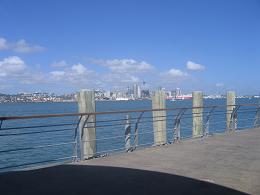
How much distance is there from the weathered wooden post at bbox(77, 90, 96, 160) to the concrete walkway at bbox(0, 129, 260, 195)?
21.1 inches

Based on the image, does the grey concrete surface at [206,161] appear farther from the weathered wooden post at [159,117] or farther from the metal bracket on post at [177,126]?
the weathered wooden post at [159,117]

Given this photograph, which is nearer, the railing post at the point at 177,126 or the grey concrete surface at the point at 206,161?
the grey concrete surface at the point at 206,161

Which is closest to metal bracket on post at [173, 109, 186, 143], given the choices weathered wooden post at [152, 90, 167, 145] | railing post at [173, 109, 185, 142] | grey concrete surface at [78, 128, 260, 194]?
railing post at [173, 109, 185, 142]

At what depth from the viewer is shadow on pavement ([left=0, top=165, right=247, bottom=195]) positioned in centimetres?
622

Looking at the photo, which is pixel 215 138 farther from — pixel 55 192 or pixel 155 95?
pixel 55 192

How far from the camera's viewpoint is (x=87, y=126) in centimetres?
984

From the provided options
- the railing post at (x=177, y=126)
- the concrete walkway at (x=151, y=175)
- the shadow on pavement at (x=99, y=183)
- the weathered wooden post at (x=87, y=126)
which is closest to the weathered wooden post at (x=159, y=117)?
the railing post at (x=177, y=126)

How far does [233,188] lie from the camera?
6426 millimetres

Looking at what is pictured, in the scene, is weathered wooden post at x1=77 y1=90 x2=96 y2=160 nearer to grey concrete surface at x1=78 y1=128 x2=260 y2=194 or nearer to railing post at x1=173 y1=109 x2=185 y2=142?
grey concrete surface at x1=78 y1=128 x2=260 y2=194

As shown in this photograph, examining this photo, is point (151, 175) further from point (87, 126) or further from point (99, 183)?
point (87, 126)

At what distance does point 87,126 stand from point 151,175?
286cm

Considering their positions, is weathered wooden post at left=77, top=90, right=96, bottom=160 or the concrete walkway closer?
the concrete walkway

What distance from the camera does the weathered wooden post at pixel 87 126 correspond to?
9500mm

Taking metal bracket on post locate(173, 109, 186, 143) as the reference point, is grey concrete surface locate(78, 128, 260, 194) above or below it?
below
